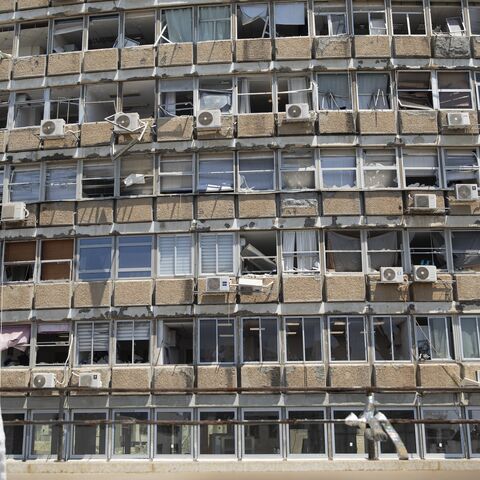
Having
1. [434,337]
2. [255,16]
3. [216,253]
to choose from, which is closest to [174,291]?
[216,253]

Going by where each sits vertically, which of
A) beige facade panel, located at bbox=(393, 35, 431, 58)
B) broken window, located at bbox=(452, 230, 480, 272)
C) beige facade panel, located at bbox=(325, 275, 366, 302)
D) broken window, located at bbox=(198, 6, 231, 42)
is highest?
broken window, located at bbox=(198, 6, 231, 42)

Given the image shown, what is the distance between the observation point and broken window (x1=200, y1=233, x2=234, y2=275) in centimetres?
2003

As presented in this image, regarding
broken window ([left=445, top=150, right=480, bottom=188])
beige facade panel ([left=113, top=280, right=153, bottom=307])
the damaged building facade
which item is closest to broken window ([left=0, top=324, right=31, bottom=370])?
the damaged building facade

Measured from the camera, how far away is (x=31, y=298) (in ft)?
67.0

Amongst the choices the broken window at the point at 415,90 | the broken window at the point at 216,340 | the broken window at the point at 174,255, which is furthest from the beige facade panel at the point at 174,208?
the broken window at the point at 415,90

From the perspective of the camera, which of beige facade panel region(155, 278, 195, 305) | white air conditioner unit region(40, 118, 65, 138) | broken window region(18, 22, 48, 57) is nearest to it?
beige facade panel region(155, 278, 195, 305)

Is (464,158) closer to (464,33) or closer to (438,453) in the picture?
(464,33)

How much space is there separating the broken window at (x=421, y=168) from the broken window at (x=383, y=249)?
1.72m

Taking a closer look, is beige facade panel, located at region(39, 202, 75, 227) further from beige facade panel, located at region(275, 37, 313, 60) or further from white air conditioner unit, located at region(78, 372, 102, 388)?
beige facade panel, located at region(275, 37, 313, 60)

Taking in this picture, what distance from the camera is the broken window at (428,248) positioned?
789 inches

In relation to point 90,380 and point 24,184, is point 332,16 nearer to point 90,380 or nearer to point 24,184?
point 24,184

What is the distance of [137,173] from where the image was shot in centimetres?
2103

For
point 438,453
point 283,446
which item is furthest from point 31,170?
point 438,453

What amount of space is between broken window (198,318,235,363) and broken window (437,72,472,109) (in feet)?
32.2
